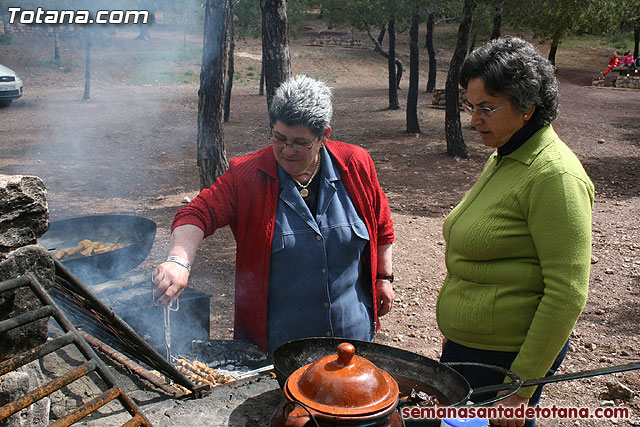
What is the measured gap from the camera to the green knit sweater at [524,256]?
5.99 feet

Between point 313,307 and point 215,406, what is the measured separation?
2.03 ft

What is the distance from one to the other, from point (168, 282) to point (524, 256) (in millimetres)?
1308

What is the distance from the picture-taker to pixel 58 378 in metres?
1.58

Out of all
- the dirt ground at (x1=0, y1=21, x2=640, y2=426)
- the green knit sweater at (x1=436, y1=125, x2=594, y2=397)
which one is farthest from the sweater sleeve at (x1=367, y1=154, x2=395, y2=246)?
the dirt ground at (x1=0, y1=21, x2=640, y2=426)

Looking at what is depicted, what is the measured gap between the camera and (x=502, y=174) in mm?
2090

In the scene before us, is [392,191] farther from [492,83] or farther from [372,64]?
[372,64]

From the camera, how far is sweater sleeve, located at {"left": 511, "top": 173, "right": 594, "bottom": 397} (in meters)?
1.81

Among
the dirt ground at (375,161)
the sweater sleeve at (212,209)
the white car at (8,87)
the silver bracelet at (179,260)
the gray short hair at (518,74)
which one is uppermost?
the gray short hair at (518,74)

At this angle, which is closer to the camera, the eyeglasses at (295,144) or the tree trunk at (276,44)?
the eyeglasses at (295,144)

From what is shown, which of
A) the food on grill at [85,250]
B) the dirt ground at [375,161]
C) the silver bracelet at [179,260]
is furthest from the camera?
the dirt ground at [375,161]

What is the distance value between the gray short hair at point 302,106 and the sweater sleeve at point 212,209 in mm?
392

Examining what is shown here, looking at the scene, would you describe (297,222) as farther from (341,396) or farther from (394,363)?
(341,396)

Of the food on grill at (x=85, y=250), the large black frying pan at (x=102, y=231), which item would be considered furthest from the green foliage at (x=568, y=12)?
the food on grill at (x=85, y=250)

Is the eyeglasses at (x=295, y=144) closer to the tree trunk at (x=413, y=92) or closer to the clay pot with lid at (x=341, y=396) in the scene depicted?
the clay pot with lid at (x=341, y=396)
